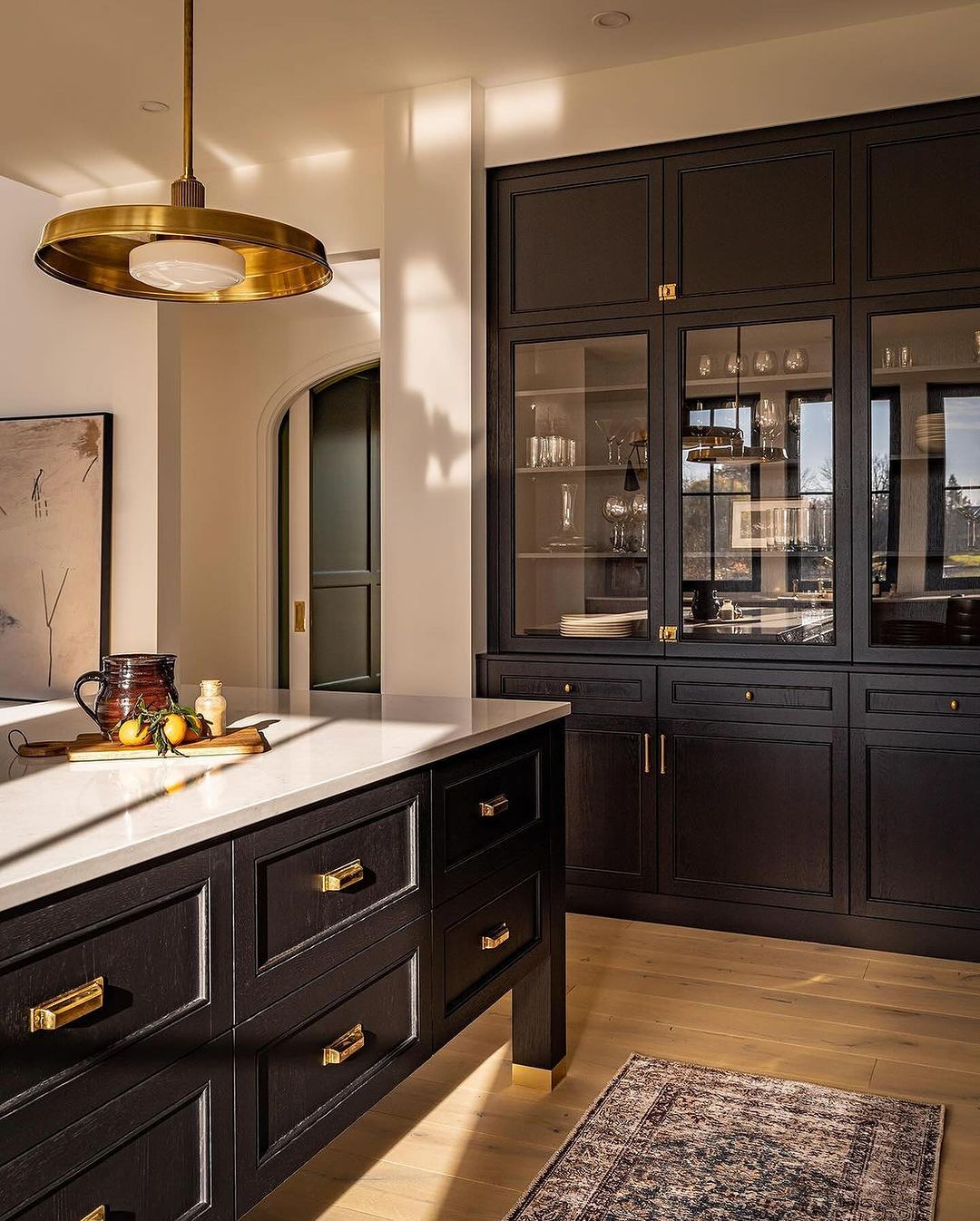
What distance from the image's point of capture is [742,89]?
150 inches

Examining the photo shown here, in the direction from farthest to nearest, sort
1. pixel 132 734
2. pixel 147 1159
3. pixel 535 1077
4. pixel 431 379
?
pixel 431 379, pixel 535 1077, pixel 132 734, pixel 147 1159

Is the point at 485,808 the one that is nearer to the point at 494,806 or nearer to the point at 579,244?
the point at 494,806

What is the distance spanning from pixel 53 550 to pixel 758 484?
3.20 meters

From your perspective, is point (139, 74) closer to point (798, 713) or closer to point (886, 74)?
point (886, 74)

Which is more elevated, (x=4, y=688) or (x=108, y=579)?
(x=108, y=579)

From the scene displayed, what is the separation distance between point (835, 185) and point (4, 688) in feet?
13.4

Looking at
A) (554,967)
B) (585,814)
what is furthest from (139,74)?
(554,967)

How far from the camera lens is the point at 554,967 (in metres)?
2.70

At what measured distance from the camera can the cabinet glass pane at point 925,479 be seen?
3.54 m

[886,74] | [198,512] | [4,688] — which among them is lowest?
[4,688]

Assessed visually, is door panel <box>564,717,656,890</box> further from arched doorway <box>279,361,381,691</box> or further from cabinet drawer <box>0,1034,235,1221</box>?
arched doorway <box>279,361,381,691</box>

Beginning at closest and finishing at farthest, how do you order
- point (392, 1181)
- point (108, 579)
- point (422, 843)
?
1. point (422, 843)
2. point (392, 1181)
3. point (108, 579)

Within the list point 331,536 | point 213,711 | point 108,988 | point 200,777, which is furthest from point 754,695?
point 331,536

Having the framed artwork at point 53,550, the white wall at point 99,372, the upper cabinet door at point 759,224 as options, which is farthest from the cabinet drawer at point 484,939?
the framed artwork at point 53,550
